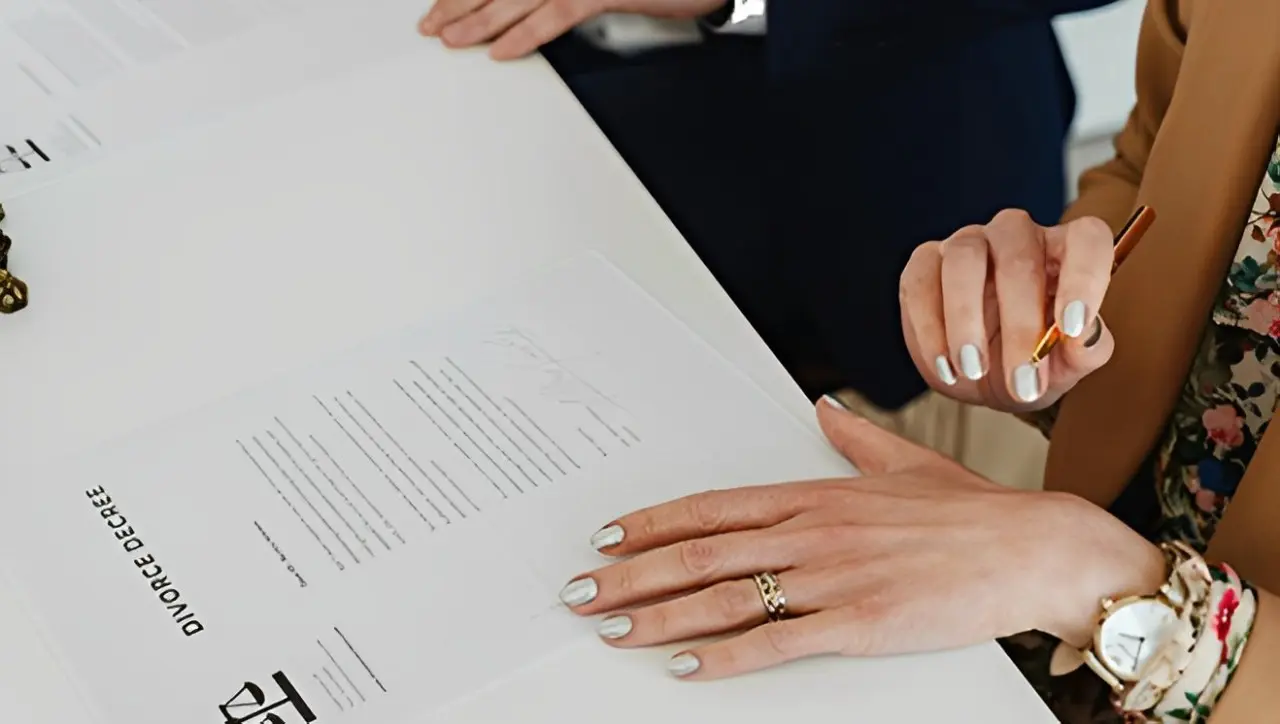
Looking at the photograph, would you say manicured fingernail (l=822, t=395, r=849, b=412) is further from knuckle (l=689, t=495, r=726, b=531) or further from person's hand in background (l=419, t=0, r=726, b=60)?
person's hand in background (l=419, t=0, r=726, b=60)

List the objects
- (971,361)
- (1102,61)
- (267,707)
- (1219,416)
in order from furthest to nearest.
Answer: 1. (1102,61)
2. (1219,416)
3. (971,361)
4. (267,707)

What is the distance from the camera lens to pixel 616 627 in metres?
0.58

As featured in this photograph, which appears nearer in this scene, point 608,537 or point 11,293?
point 608,537

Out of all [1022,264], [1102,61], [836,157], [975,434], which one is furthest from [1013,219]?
[1102,61]

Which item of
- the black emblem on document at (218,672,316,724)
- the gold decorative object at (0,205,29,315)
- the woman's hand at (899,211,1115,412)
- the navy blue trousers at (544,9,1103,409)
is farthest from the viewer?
the navy blue trousers at (544,9,1103,409)

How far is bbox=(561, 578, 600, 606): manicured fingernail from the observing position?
594 mm

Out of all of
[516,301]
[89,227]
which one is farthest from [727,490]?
[89,227]

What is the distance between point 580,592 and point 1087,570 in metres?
0.26

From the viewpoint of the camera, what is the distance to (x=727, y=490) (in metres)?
0.64

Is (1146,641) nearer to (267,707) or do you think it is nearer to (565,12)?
(267,707)

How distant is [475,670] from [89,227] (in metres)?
0.45

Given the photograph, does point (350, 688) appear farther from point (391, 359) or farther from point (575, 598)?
point (391, 359)

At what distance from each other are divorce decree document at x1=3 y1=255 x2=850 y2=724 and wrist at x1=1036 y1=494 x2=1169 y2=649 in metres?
0.12

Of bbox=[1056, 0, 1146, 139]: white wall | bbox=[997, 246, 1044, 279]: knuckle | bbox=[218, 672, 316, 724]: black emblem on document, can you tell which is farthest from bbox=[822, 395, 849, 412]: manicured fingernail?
bbox=[1056, 0, 1146, 139]: white wall
